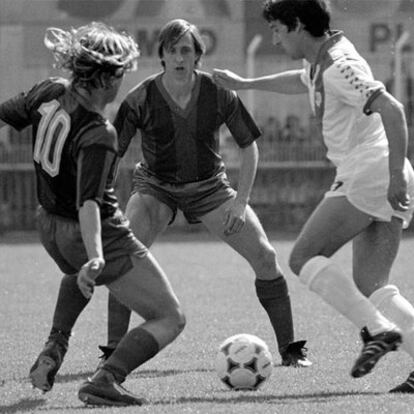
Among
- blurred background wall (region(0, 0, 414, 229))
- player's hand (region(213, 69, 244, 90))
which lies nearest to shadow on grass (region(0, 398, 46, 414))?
player's hand (region(213, 69, 244, 90))

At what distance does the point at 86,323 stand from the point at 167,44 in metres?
3.19

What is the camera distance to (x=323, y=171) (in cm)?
2112

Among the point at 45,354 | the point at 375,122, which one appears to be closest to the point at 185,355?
the point at 45,354

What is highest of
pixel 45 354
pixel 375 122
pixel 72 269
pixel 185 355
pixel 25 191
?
pixel 375 122

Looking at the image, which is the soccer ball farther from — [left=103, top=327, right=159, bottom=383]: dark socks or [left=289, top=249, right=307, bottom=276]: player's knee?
[left=103, top=327, right=159, bottom=383]: dark socks

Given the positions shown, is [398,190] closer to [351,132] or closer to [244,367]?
[351,132]

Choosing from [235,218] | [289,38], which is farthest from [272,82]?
[289,38]

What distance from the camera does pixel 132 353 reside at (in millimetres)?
5777

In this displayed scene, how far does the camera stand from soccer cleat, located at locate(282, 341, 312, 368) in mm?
7289

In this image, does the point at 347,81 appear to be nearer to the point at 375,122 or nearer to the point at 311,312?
the point at 375,122

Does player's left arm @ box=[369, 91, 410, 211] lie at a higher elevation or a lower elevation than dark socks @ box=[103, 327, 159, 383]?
higher

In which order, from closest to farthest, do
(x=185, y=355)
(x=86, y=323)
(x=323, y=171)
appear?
(x=185, y=355) → (x=86, y=323) → (x=323, y=171)

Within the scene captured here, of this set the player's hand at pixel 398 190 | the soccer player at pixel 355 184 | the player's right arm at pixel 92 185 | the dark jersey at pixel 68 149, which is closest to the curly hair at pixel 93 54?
the dark jersey at pixel 68 149

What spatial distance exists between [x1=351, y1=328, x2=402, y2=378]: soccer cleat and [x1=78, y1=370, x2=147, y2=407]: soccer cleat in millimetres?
1009
